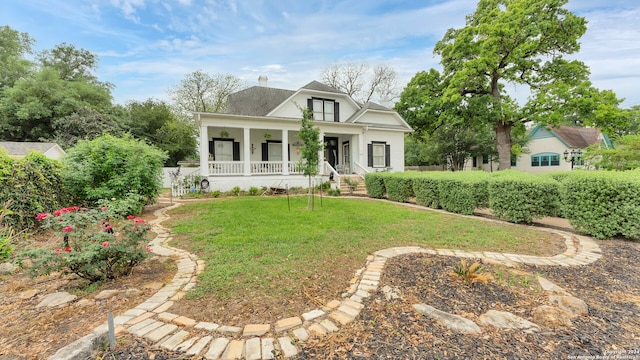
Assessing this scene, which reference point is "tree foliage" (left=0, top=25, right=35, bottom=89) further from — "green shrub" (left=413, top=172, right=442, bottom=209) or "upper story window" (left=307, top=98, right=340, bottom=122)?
"green shrub" (left=413, top=172, right=442, bottom=209)

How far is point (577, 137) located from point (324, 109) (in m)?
26.1

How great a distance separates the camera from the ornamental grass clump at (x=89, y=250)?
2683 millimetres

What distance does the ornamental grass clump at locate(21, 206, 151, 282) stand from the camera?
268cm

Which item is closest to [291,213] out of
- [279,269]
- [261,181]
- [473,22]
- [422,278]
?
[279,269]

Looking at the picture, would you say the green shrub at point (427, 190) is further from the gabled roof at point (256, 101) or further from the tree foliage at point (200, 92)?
the tree foliage at point (200, 92)

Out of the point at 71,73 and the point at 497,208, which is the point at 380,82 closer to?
the point at 497,208

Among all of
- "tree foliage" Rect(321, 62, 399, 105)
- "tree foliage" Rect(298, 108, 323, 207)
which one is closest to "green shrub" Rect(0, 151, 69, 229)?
"tree foliage" Rect(298, 108, 323, 207)

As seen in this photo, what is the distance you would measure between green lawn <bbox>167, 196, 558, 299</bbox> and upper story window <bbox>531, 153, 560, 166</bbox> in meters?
25.5

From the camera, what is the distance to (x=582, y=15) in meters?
13.2

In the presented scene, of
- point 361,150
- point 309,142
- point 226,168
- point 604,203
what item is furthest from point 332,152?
point 604,203

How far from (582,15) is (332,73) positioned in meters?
19.6

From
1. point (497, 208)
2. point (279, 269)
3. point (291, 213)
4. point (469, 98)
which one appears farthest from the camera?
point (469, 98)

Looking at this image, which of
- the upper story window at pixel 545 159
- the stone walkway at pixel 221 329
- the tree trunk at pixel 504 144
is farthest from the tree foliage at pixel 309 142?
the upper story window at pixel 545 159

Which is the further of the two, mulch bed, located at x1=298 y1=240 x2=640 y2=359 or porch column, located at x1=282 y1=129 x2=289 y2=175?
porch column, located at x1=282 y1=129 x2=289 y2=175
